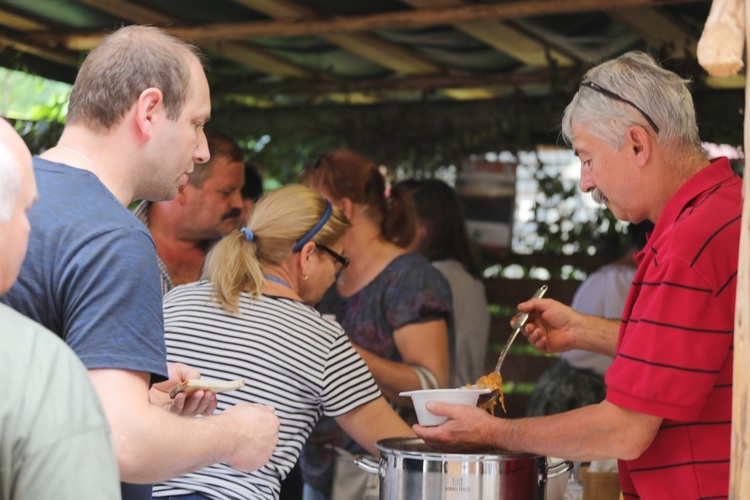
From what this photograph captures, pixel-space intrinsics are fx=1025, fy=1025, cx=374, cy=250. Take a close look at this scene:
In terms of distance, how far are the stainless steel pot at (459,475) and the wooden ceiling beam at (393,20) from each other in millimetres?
2489

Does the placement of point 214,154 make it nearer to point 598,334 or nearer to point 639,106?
point 598,334

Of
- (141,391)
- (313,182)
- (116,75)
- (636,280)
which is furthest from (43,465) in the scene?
(313,182)

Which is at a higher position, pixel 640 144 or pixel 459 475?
pixel 640 144

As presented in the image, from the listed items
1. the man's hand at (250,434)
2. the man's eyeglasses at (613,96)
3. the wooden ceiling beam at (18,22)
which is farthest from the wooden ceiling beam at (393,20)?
the man's hand at (250,434)

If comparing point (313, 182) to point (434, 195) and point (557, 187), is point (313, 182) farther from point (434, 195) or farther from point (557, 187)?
point (557, 187)

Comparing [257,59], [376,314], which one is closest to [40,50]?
[257,59]

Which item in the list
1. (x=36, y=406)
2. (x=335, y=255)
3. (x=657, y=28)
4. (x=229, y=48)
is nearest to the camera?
(x=36, y=406)

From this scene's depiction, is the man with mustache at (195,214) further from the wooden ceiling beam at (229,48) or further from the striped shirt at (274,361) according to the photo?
the wooden ceiling beam at (229,48)

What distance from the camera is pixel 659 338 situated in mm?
2109

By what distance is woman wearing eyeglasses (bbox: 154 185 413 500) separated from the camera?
8.89 ft

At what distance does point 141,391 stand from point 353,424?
3.91ft

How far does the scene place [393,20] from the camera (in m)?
4.76

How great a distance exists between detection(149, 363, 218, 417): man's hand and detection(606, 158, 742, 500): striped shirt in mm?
857

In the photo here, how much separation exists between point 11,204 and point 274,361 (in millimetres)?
1446
